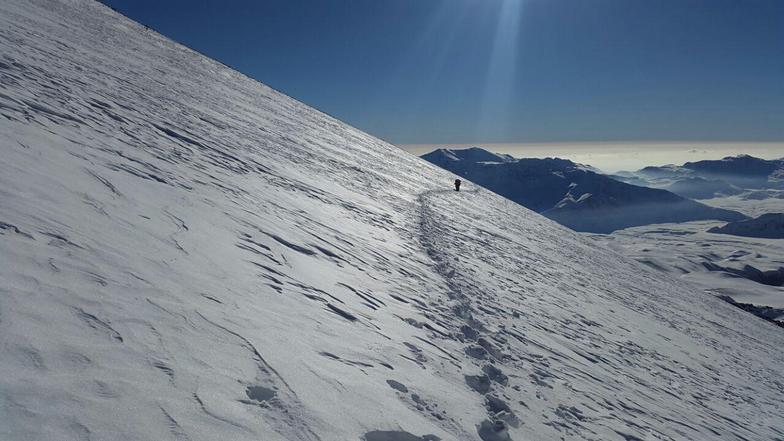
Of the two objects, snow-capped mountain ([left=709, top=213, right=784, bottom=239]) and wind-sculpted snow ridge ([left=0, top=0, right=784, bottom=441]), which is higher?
snow-capped mountain ([left=709, top=213, right=784, bottom=239])

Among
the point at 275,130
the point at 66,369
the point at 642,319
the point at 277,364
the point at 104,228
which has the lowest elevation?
the point at 642,319

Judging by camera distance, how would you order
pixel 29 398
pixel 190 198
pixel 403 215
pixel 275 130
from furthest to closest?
pixel 275 130 → pixel 403 215 → pixel 190 198 → pixel 29 398

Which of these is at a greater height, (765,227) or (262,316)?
(765,227)

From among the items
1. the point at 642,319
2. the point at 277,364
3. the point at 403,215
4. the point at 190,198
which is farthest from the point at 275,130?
the point at 277,364

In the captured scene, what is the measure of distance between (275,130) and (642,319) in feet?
55.0

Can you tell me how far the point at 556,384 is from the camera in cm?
649

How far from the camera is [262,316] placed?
15.0 feet

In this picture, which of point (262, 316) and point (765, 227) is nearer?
point (262, 316)

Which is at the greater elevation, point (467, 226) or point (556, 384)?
point (467, 226)

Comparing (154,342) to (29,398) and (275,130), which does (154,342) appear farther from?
(275,130)

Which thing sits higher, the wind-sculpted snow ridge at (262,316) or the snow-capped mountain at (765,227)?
the snow-capped mountain at (765,227)

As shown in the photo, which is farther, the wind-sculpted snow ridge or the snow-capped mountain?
the snow-capped mountain

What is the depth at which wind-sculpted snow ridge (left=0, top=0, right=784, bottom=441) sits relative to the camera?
9.61 feet

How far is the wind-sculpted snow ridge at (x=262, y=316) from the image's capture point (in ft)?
9.61
